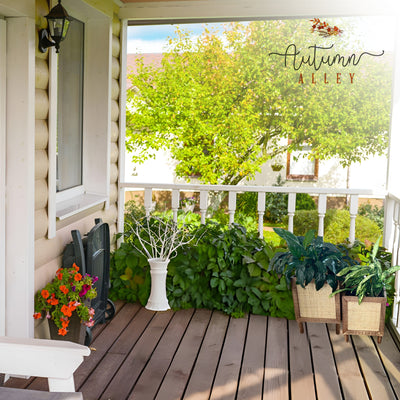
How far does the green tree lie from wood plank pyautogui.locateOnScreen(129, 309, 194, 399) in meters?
8.88

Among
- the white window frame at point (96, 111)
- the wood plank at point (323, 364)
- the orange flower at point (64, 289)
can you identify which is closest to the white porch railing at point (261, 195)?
the white window frame at point (96, 111)

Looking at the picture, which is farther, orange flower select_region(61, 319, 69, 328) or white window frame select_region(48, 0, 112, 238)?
white window frame select_region(48, 0, 112, 238)

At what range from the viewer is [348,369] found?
3088mm

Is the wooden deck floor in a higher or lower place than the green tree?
lower

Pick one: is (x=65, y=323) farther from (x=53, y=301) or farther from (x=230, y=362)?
(x=230, y=362)

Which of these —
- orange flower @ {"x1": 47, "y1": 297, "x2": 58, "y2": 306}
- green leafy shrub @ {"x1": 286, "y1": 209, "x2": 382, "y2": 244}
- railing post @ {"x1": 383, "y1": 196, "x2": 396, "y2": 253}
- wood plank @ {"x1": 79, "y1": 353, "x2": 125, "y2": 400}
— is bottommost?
green leafy shrub @ {"x1": 286, "y1": 209, "x2": 382, "y2": 244}

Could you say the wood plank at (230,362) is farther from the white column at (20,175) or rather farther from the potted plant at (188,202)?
the potted plant at (188,202)

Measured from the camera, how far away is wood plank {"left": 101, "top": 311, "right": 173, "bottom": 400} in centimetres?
274

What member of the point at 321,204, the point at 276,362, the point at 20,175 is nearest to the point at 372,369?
the point at 276,362

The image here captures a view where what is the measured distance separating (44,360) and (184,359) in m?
1.50

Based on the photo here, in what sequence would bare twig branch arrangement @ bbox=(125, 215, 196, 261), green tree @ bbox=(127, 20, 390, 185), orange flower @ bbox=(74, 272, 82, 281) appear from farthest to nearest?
green tree @ bbox=(127, 20, 390, 185) < bare twig branch arrangement @ bbox=(125, 215, 196, 261) < orange flower @ bbox=(74, 272, 82, 281)

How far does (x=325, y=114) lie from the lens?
1267 cm

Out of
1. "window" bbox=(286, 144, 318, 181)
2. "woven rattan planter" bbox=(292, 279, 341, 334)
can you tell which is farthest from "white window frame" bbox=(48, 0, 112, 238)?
"window" bbox=(286, 144, 318, 181)

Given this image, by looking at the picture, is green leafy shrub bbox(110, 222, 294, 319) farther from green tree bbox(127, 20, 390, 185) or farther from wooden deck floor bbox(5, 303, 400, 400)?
green tree bbox(127, 20, 390, 185)
